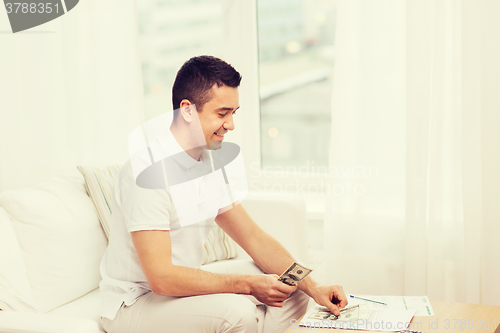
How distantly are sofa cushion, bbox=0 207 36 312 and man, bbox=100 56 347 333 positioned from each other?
0.73 feet

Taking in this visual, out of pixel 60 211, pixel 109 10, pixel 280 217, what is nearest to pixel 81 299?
pixel 60 211

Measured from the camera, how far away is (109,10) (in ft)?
8.03

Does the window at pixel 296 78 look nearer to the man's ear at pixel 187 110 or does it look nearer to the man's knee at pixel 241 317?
the man's ear at pixel 187 110

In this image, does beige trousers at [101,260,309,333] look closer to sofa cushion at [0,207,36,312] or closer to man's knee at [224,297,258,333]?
man's knee at [224,297,258,333]

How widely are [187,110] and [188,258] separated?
17.8 inches

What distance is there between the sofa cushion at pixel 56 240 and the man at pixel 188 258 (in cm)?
17

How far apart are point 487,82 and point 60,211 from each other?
1.71m

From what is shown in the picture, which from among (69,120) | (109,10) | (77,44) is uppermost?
(109,10)

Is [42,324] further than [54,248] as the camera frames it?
No

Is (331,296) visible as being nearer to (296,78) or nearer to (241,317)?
(241,317)

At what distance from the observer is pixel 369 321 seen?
4.13 feet

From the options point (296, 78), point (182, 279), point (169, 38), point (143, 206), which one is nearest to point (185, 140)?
point (143, 206)

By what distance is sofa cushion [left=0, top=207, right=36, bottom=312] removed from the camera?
130 cm

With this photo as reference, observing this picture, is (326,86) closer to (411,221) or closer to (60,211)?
(411,221)
